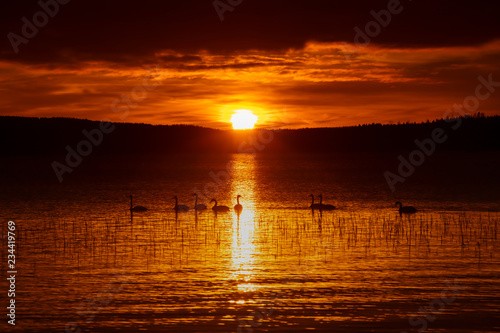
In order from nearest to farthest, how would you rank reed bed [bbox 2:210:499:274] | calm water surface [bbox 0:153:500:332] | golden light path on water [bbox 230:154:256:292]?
1. calm water surface [bbox 0:153:500:332]
2. golden light path on water [bbox 230:154:256:292]
3. reed bed [bbox 2:210:499:274]

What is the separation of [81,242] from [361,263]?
462 inches

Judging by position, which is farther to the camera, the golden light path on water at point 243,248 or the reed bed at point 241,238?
the reed bed at point 241,238

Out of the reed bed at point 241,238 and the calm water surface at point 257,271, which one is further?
the reed bed at point 241,238

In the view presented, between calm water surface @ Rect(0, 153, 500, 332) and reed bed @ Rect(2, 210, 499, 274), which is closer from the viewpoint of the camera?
calm water surface @ Rect(0, 153, 500, 332)

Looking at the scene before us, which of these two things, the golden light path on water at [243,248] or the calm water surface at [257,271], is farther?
the golden light path on water at [243,248]

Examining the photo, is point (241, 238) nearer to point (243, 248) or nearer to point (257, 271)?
point (243, 248)

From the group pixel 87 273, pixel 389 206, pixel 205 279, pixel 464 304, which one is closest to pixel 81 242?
pixel 87 273

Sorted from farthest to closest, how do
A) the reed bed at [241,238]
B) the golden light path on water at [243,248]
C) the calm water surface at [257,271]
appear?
the reed bed at [241,238] < the golden light path on water at [243,248] < the calm water surface at [257,271]

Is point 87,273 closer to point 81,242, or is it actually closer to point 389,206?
point 81,242

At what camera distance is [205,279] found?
19.9 metres

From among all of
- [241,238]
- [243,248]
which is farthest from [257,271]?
[241,238]

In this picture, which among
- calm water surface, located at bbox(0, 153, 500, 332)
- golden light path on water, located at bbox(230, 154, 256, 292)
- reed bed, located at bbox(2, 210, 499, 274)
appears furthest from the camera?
reed bed, located at bbox(2, 210, 499, 274)

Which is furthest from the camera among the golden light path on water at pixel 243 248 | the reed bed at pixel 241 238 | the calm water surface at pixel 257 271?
the reed bed at pixel 241 238

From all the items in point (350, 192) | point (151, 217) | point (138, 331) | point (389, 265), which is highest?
point (350, 192)
